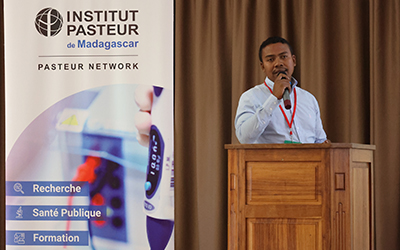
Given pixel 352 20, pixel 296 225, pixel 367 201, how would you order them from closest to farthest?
pixel 296 225 < pixel 367 201 < pixel 352 20

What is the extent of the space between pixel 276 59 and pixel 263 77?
3.29 feet

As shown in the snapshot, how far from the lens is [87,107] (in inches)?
159

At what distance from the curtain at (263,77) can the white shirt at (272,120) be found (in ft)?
2.95

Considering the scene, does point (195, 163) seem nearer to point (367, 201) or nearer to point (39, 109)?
point (39, 109)

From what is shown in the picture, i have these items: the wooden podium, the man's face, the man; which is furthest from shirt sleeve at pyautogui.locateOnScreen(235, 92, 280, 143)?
the wooden podium

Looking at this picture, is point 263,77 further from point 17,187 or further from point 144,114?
point 17,187

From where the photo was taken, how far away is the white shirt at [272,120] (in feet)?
8.33

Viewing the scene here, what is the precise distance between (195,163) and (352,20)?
5.90ft

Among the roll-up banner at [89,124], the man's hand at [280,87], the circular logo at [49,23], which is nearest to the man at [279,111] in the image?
the man's hand at [280,87]

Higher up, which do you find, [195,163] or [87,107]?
[87,107]

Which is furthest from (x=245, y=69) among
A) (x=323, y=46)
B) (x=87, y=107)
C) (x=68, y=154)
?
(x=68, y=154)

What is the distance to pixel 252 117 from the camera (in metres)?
2.55

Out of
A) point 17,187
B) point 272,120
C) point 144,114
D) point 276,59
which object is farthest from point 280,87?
point 17,187

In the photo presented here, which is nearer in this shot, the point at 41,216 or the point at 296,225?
the point at 296,225
